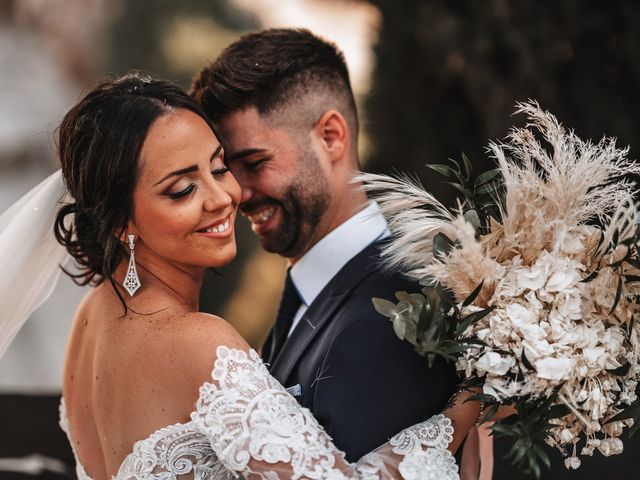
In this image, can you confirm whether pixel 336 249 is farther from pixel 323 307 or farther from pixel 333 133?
pixel 333 133

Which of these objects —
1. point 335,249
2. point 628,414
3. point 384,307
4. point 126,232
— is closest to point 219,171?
point 126,232

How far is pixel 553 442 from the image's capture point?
2.16 meters

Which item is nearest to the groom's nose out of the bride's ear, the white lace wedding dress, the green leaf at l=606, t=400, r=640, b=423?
the bride's ear

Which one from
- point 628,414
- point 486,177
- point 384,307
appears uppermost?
point 486,177

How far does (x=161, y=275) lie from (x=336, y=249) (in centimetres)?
62

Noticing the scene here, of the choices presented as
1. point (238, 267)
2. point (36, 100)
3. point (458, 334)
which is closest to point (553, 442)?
point (458, 334)

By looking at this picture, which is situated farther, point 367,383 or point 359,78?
point 359,78

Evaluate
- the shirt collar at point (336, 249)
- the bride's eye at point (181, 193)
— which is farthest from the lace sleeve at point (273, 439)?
the shirt collar at point (336, 249)

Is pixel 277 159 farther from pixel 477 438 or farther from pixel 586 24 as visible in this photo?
pixel 586 24

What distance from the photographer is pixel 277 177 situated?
2775 millimetres

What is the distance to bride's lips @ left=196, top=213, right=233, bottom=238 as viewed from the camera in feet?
7.83

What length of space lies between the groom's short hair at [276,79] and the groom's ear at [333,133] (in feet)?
0.12

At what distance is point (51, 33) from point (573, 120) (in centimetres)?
414

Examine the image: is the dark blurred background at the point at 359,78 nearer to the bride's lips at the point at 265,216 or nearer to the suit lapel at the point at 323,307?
the bride's lips at the point at 265,216
